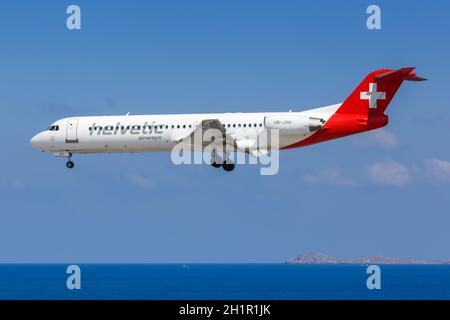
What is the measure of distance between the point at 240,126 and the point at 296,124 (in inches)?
142

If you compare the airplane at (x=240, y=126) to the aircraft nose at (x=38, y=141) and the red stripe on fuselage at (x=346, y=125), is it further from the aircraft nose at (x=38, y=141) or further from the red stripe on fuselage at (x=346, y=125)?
the aircraft nose at (x=38, y=141)

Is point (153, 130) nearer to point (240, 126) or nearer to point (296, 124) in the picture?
point (240, 126)

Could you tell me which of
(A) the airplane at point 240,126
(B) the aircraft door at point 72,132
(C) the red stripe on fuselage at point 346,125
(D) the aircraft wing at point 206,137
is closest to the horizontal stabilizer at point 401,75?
(A) the airplane at point 240,126

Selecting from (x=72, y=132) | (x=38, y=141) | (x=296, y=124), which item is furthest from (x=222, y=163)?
(x=38, y=141)

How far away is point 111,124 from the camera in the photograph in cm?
5219

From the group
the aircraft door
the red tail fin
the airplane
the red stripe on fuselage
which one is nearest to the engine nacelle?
the airplane

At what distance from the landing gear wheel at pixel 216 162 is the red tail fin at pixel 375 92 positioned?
7631mm

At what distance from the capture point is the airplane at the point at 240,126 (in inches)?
1860

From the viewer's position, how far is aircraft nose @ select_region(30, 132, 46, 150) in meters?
53.8
